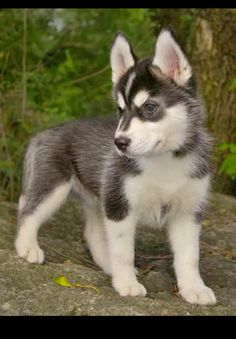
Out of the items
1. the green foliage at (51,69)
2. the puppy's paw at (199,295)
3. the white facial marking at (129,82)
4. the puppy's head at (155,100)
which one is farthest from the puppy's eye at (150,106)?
the green foliage at (51,69)

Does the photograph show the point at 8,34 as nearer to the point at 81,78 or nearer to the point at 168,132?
the point at 81,78

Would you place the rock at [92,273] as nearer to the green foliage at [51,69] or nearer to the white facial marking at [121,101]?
the white facial marking at [121,101]

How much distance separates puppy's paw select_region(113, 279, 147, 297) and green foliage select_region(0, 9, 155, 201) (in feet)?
12.1

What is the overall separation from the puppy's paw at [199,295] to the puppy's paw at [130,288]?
329 mm

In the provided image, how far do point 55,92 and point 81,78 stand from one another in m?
0.60

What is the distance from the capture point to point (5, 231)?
662 cm

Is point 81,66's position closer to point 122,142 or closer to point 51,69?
point 51,69

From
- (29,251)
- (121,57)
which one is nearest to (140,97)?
(121,57)

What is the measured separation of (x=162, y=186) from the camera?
5.35 metres

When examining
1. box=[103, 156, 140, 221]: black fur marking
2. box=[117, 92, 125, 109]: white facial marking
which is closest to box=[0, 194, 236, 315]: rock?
box=[103, 156, 140, 221]: black fur marking

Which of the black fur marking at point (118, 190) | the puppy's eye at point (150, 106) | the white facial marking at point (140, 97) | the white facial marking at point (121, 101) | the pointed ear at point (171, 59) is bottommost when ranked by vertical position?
the black fur marking at point (118, 190)

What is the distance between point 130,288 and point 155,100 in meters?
1.44

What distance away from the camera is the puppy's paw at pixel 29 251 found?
580 cm

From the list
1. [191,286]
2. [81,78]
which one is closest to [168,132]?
[191,286]
